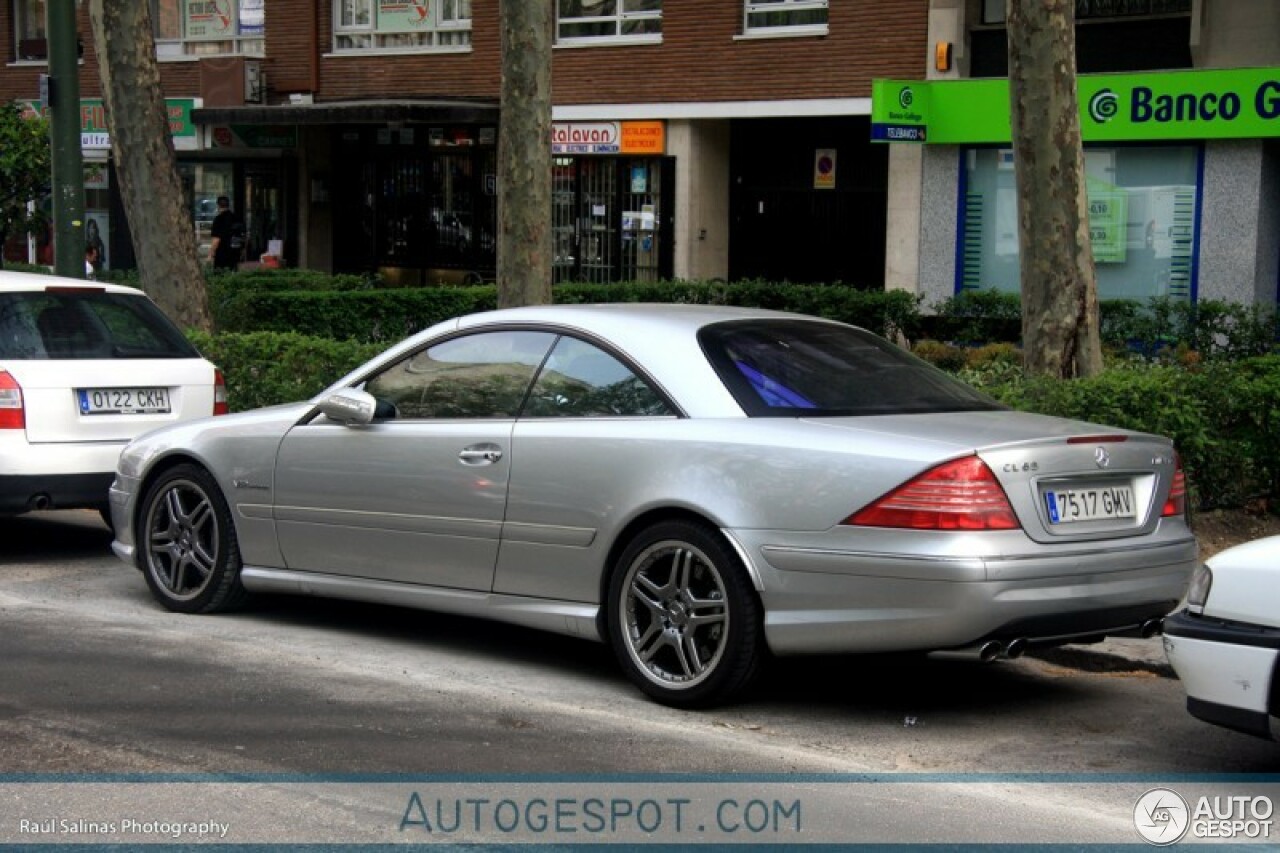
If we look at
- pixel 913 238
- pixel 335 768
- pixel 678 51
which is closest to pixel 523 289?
pixel 335 768

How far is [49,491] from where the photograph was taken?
373 inches

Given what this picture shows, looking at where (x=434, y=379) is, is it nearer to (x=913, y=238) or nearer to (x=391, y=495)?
(x=391, y=495)

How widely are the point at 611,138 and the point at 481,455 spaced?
64.5ft

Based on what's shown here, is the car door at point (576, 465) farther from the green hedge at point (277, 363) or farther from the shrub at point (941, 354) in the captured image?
the shrub at point (941, 354)

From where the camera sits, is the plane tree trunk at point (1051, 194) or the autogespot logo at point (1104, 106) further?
the autogespot logo at point (1104, 106)

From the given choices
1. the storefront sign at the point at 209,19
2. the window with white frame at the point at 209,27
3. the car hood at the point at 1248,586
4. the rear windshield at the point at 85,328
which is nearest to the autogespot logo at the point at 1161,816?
the car hood at the point at 1248,586

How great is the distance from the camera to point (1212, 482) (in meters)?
10.4

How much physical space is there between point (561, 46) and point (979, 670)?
2068cm

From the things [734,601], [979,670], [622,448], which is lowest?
[979,670]

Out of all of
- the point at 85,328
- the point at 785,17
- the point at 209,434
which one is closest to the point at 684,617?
the point at 209,434

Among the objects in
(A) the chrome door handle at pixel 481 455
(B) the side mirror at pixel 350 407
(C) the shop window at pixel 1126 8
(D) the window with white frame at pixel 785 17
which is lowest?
(A) the chrome door handle at pixel 481 455

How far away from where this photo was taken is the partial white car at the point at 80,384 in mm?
9430

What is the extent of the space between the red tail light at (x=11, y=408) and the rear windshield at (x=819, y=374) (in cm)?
429

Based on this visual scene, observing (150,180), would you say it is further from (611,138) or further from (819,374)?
(611,138)
